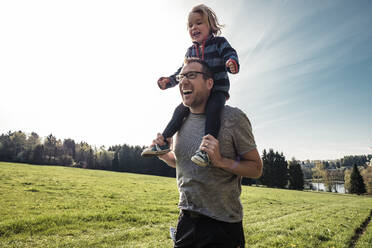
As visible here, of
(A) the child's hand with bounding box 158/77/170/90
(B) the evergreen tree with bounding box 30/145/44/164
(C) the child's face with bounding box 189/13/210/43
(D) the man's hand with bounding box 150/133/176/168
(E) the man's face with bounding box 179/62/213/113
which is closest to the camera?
(E) the man's face with bounding box 179/62/213/113

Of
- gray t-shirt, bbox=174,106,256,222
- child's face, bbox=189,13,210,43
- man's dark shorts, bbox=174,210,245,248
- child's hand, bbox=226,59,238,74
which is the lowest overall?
man's dark shorts, bbox=174,210,245,248

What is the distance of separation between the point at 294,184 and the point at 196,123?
234 ft

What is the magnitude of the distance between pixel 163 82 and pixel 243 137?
1493mm

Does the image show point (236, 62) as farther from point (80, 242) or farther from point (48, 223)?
point (48, 223)

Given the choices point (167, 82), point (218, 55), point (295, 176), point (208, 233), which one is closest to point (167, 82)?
point (167, 82)

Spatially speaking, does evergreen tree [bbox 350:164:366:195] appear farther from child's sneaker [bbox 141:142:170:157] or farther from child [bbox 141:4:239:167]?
child's sneaker [bbox 141:142:170:157]

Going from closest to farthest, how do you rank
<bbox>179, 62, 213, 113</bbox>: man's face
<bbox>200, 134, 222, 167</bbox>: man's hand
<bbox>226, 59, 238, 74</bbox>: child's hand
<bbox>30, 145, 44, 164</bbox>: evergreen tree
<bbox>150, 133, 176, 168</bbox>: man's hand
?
<bbox>200, 134, 222, 167</bbox>: man's hand
<bbox>179, 62, 213, 113</bbox>: man's face
<bbox>226, 59, 238, 74</bbox>: child's hand
<bbox>150, 133, 176, 168</bbox>: man's hand
<bbox>30, 145, 44, 164</bbox>: evergreen tree

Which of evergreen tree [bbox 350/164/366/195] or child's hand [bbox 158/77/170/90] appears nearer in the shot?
child's hand [bbox 158/77/170/90]

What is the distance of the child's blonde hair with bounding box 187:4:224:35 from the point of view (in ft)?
8.57

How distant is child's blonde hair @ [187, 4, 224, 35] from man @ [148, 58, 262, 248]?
3.02 ft

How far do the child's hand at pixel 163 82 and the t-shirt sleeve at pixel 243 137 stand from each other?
51.8 inches

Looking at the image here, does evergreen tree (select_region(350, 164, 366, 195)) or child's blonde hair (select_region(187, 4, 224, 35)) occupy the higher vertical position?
child's blonde hair (select_region(187, 4, 224, 35))

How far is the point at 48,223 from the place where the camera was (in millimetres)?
7398

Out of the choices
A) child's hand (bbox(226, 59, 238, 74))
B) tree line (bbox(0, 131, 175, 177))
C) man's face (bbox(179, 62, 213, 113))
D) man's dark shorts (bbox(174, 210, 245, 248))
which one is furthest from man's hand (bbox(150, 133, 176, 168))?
tree line (bbox(0, 131, 175, 177))
